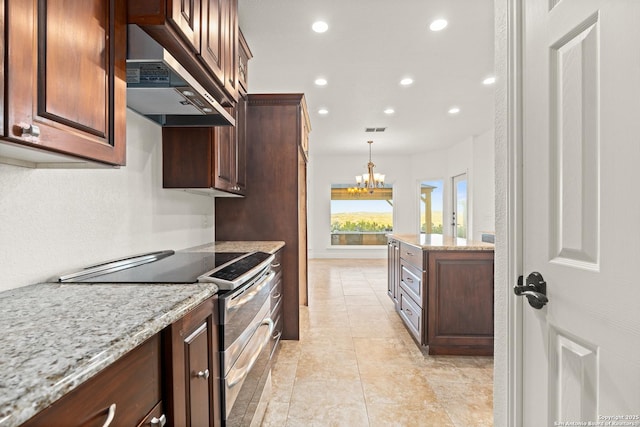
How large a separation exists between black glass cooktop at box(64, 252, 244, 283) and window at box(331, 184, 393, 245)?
6.97 m

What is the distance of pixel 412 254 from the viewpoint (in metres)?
3.00

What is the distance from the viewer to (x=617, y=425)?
32.3 inches

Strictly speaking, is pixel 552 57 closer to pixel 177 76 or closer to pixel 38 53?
pixel 177 76

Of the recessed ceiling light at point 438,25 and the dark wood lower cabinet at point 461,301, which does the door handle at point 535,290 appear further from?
the recessed ceiling light at point 438,25

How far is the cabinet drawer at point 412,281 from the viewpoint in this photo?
2758 millimetres

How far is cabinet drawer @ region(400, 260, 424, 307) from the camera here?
9.05 feet

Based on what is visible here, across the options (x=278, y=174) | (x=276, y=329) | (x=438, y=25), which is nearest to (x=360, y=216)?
(x=278, y=174)

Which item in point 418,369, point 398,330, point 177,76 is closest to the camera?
point 177,76

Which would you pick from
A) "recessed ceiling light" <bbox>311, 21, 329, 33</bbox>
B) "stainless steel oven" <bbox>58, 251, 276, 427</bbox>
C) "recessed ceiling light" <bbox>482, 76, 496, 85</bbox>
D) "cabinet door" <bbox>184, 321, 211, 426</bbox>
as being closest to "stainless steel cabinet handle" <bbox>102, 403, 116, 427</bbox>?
"cabinet door" <bbox>184, 321, 211, 426</bbox>

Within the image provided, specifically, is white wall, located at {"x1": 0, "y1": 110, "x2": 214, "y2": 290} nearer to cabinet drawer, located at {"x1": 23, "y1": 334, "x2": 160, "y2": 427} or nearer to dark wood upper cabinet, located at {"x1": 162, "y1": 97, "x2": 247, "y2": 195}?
dark wood upper cabinet, located at {"x1": 162, "y1": 97, "x2": 247, "y2": 195}

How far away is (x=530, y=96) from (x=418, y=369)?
204cm

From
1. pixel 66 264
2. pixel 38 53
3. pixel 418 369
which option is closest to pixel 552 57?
pixel 38 53

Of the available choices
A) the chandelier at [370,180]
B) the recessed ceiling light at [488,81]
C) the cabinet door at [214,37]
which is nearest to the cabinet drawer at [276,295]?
the cabinet door at [214,37]

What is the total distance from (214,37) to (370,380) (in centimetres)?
231
